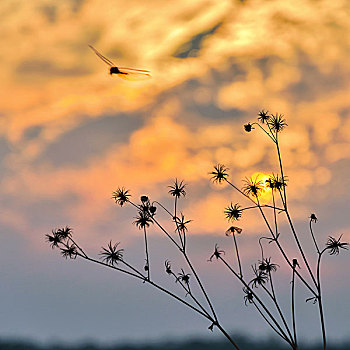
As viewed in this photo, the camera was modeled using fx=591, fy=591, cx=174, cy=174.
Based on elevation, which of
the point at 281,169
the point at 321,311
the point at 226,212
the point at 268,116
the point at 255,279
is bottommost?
the point at 321,311

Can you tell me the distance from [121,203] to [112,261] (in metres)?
1.86

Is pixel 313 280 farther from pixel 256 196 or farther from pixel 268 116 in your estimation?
pixel 268 116

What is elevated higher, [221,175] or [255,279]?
[221,175]

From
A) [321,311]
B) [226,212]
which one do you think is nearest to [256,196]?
[226,212]

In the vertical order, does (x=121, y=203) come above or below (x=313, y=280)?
above

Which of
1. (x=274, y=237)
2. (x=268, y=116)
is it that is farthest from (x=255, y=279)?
(x=268, y=116)

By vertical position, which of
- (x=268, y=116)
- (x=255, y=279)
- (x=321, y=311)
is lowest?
(x=321, y=311)

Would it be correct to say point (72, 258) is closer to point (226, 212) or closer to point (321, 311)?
point (226, 212)

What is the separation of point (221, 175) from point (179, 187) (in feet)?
4.55

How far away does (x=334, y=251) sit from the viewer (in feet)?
59.5

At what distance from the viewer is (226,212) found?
1867 cm

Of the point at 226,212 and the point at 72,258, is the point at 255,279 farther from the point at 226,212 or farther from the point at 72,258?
the point at 72,258

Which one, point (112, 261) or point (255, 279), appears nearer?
point (112, 261)

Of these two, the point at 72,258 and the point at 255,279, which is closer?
the point at 72,258
